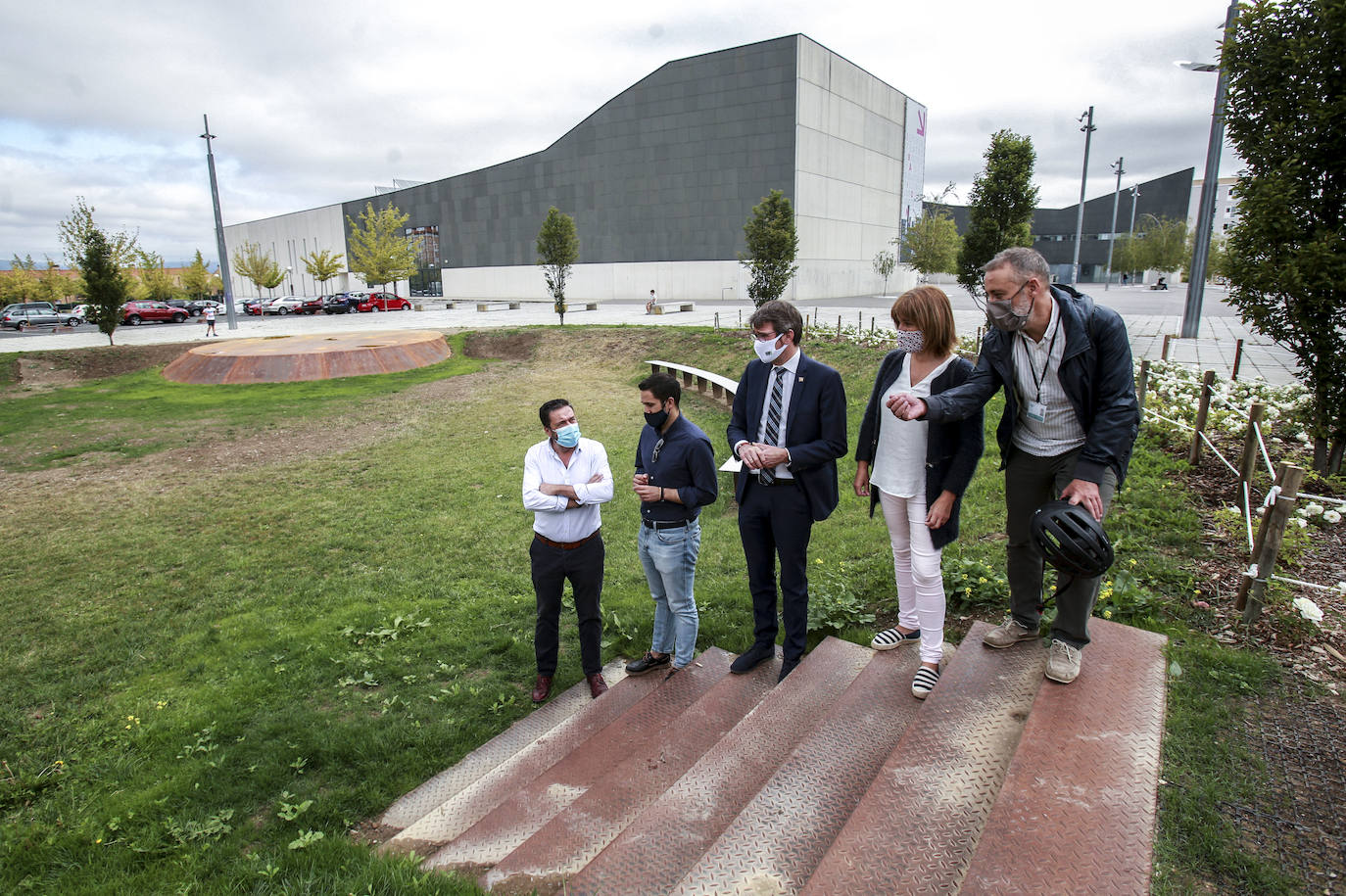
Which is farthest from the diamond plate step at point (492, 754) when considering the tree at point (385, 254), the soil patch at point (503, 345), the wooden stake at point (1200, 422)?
the tree at point (385, 254)

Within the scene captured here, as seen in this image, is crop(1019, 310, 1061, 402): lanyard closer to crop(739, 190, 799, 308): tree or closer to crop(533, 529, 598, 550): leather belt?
crop(533, 529, 598, 550): leather belt

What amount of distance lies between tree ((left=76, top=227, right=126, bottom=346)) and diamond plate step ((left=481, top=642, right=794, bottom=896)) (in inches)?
1117

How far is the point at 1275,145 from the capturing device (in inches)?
198

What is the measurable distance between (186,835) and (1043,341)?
4221 mm

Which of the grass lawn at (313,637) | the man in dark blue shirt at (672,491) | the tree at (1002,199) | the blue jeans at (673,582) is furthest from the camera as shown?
the tree at (1002,199)

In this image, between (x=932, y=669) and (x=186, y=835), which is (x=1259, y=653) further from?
(x=186, y=835)

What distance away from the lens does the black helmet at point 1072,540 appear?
2.71 meters

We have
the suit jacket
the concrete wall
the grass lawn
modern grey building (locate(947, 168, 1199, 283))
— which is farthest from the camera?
modern grey building (locate(947, 168, 1199, 283))

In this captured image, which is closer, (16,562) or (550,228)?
(16,562)

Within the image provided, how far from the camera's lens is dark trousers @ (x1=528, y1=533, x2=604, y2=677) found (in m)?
4.28

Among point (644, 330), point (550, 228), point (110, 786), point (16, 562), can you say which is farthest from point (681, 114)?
point (110, 786)

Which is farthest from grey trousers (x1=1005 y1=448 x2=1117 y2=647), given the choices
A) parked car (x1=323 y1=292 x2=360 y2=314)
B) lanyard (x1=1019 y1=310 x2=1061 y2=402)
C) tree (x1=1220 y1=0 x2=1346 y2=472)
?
parked car (x1=323 y1=292 x2=360 y2=314)

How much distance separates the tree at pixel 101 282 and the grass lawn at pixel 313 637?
56.8ft

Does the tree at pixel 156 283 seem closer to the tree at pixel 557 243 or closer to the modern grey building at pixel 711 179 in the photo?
the modern grey building at pixel 711 179
